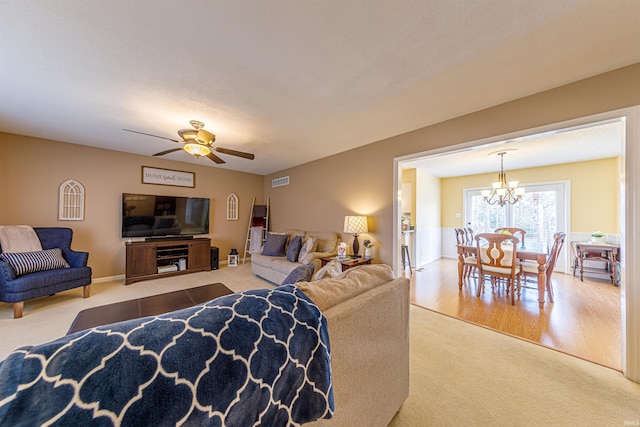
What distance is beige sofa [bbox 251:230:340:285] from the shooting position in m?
3.75

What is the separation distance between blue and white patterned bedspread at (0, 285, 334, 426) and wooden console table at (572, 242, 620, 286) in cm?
569

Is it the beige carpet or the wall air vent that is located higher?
the wall air vent

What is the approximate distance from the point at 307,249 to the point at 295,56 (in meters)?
2.87

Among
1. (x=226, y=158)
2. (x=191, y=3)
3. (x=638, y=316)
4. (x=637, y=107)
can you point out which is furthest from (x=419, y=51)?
(x=226, y=158)

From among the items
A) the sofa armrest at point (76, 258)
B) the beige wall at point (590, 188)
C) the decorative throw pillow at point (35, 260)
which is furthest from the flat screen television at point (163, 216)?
the beige wall at point (590, 188)

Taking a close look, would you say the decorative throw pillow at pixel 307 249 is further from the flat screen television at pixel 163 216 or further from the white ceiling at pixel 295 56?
the flat screen television at pixel 163 216

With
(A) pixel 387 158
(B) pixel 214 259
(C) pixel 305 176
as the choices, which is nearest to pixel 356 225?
(A) pixel 387 158

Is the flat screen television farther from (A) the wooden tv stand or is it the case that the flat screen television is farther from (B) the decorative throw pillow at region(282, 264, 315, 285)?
(B) the decorative throw pillow at region(282, 264, 315, 285)

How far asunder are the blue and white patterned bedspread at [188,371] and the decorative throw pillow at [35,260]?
3911 mm

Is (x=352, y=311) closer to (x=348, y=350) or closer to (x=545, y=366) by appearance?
(x=348, y=350)

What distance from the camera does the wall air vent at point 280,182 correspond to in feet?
18.4

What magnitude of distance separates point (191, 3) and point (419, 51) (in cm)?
156

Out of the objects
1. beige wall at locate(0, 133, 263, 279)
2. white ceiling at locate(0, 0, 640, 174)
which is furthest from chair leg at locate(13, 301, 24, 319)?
white ceiling at locate(0, 0, 640, 174)

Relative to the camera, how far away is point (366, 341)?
117cm
